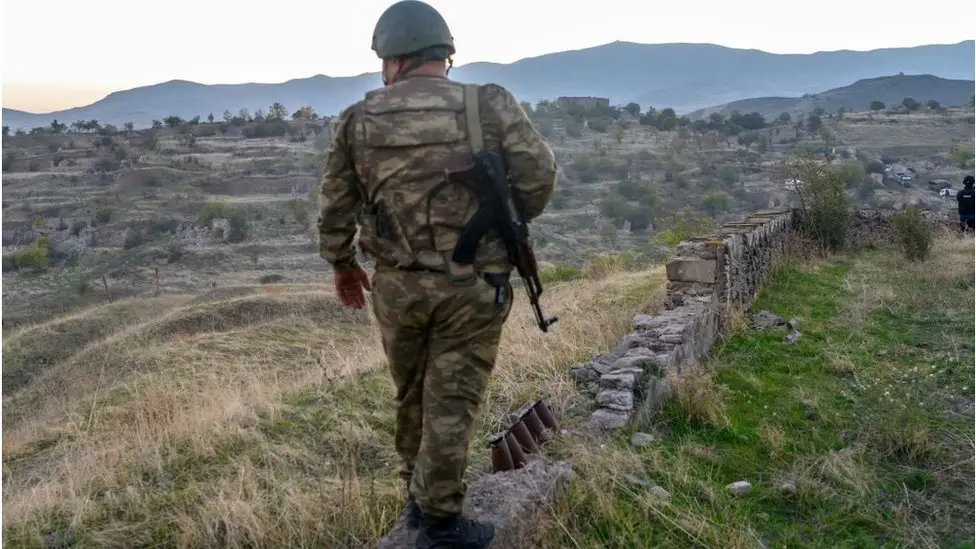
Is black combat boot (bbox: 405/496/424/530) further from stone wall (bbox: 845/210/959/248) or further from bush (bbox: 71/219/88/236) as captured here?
bush (bbox: 71/219/88/236)

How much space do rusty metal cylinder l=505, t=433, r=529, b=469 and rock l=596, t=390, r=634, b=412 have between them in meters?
0.99

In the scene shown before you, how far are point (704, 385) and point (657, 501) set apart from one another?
1.84 m

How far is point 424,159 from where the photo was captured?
8.59 feet

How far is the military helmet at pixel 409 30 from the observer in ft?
8.85

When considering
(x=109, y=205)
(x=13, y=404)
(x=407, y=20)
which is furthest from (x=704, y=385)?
(x=109, y=205)

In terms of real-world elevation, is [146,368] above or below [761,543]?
below

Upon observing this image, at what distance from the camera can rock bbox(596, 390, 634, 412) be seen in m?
4.58

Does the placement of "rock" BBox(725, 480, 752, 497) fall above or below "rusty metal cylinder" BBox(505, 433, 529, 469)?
below

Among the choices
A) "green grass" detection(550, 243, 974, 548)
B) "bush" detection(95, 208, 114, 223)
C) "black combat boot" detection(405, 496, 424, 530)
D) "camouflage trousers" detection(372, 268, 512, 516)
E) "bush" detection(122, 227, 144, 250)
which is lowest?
"bush" detection(122, 227, 144, 250)

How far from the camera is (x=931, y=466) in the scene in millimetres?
4051

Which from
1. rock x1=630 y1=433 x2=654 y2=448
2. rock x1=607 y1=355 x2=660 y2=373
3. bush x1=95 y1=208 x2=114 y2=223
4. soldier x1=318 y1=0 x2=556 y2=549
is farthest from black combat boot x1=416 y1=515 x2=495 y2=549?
bush x1=95 y1=208 x2=114 y2=223

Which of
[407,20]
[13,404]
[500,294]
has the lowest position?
[13,404]

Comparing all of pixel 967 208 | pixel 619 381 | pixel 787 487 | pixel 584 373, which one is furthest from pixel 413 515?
pixel 967 208

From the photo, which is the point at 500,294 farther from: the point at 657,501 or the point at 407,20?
the point at 657,501
